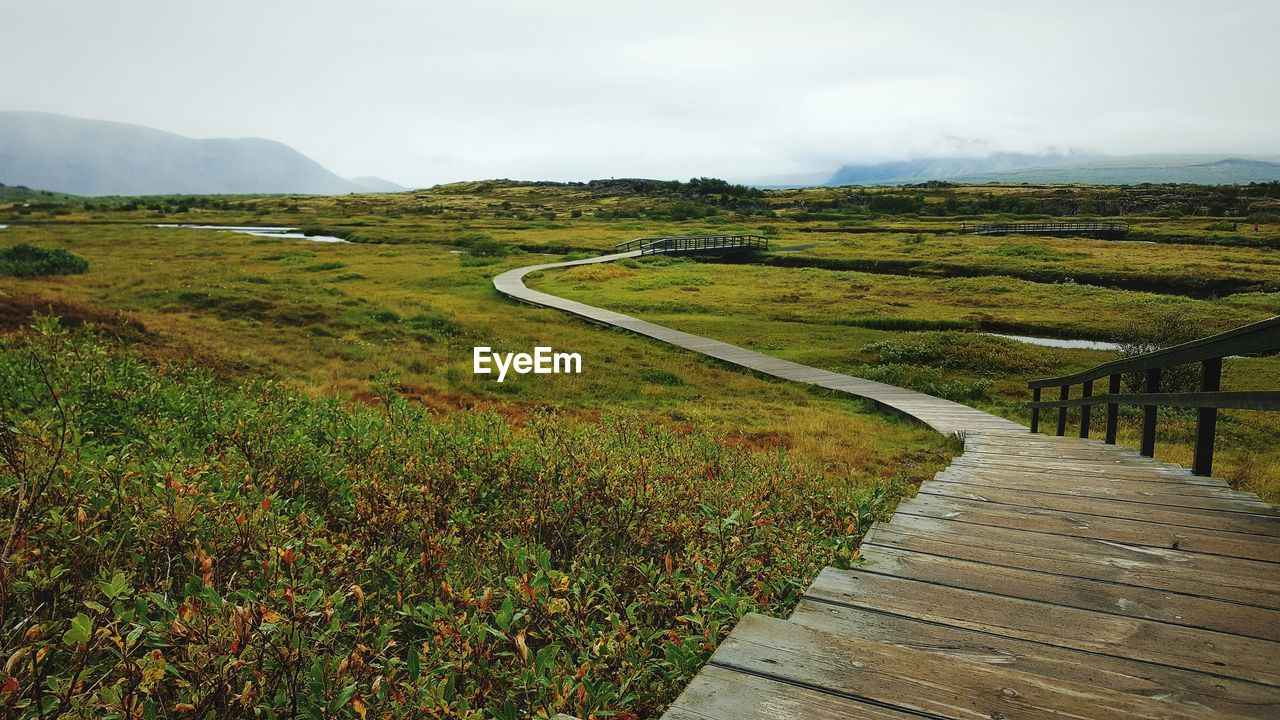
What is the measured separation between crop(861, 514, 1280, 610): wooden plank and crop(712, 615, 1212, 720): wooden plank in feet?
4.27

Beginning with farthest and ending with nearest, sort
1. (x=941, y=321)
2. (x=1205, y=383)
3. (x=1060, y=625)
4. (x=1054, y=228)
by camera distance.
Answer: (x=1054, y=228), (x=941, y=321), (x=1205, y=383), (x=1060, y=625)

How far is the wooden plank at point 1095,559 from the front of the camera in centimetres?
314

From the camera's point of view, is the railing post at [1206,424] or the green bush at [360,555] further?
the railing post at [1206,424]

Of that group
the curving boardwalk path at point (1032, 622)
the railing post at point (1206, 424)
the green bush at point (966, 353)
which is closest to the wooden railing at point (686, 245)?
the green bush at point (966, 353)

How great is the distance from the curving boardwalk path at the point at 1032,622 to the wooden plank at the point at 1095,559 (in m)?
0.01

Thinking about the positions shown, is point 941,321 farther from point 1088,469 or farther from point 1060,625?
point 1060,625

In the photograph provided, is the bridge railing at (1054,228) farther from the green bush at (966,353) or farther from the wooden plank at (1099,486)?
the wooden plank at (1099,486)

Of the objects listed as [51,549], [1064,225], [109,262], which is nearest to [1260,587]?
[51,549]

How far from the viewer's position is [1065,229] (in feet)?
226

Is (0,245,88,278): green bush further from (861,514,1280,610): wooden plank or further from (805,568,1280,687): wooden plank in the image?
(805,568,1280,687): wooden plank

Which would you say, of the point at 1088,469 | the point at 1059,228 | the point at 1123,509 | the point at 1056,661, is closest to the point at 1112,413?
the point at 1088,469

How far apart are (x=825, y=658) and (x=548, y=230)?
75.5m

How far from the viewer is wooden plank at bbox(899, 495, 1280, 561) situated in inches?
145

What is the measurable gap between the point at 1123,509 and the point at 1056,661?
2795mm
